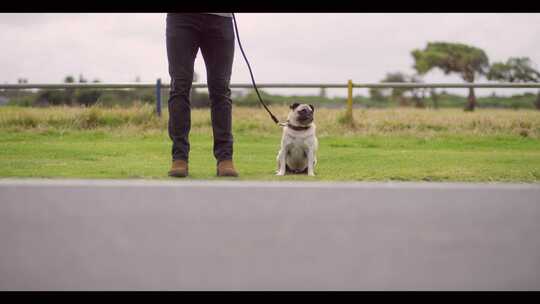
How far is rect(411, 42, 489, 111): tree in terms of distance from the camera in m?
34.0

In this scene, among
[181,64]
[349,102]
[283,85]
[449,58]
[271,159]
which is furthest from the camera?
[449,58]

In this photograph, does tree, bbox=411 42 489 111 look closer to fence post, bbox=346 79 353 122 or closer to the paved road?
fence post, bbox=346 79 353 122

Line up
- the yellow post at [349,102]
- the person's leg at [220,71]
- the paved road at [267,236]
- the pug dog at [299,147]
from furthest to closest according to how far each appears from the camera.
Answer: the yellow post at [349,102] < the pug dog at [299,147] < the person's leg at [220,71] < the paved road at [267,236]

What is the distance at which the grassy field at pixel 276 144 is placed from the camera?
454 cm

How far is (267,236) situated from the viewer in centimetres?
168

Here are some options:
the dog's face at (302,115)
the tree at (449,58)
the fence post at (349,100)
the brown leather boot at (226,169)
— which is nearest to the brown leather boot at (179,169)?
the brown leather boot at (226,169)

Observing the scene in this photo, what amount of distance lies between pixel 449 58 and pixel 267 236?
3823 centimetres

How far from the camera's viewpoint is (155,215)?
183 centimetres

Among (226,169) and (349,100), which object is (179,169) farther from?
(349,100)

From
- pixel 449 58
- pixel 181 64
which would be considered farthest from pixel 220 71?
pixel 449 58

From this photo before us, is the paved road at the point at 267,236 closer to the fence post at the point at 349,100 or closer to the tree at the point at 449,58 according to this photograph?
the fence post at the point at 349,100

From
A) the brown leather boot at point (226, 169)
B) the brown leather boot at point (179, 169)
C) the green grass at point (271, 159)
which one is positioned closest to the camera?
the brown leather boot at point (179, 169)

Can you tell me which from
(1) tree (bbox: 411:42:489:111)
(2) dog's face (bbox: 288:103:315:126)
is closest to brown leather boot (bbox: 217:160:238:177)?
(2) dog's face (bbox: 288:103:315:126)

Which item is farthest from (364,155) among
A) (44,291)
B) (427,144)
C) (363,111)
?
(44,291)
